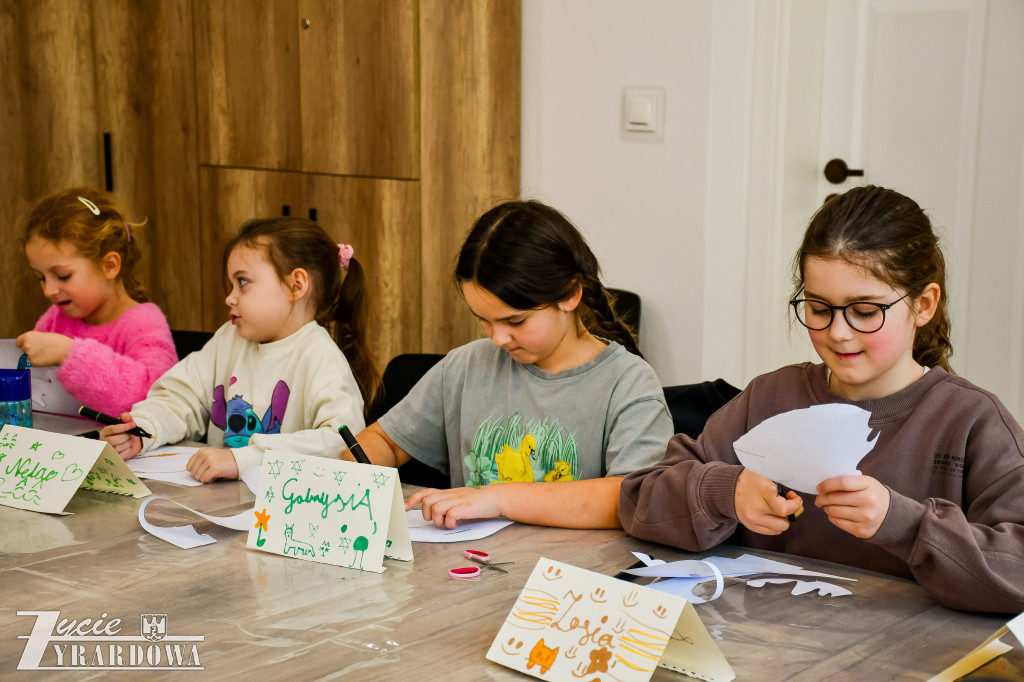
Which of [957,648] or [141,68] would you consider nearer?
[957,648]

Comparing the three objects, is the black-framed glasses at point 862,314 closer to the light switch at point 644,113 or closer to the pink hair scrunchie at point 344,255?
the pink hair scrunchie at point 344,255

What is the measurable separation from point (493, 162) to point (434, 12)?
429 millimetres

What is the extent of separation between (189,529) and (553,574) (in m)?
0.56

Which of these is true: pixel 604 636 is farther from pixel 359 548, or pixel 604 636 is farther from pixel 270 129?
pixel 270 129

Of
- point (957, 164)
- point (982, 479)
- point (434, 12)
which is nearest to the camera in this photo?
point (982, 479)

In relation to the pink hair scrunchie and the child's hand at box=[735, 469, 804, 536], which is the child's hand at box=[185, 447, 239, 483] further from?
the child's hand at box=[735, 469, 804, 536]

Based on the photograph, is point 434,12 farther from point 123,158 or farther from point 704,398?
point 704,398

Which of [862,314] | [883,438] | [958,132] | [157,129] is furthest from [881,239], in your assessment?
[157,129]

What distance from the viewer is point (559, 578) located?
3.43 feet

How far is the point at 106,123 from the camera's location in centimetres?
365

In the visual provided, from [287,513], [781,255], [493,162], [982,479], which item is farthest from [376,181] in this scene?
[982,479]

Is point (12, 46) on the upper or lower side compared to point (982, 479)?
upper

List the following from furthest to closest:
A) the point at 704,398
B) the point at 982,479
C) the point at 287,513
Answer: the point at 704,398 → the point at 287,513 → the point at 982,479

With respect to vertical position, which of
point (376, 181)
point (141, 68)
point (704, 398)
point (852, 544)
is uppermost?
point (141, 68)
